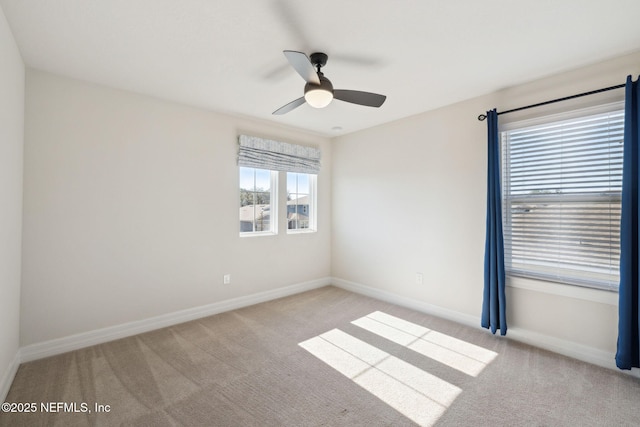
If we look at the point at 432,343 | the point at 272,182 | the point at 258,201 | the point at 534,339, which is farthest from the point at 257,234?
the point at 534,339

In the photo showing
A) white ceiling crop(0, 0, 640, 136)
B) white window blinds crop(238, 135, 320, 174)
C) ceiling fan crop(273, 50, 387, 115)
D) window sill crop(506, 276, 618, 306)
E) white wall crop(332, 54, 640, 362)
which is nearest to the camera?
white ceiling crop(0, 0, 640, 136)

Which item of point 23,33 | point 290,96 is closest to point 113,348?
point 23,33

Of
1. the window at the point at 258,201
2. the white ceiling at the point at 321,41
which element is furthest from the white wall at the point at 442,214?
the window at the point at 258,201

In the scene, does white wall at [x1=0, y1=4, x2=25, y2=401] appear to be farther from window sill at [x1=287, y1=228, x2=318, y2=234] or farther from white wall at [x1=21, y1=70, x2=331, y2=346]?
window sill at [x1=287, y1=228, x2=318, y2=234]

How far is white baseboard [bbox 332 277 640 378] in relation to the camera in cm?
239

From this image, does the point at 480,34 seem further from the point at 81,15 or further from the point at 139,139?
the point at 139,139

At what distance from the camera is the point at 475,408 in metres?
1.91

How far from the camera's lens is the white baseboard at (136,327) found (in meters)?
2.52

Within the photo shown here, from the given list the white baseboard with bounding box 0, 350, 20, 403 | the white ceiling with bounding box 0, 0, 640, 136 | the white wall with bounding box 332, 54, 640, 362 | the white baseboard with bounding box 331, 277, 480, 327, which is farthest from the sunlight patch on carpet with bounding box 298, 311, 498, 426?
the white ceiling with bounding box 0, 0, 640, 136

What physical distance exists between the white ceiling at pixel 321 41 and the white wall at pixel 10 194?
0.72 ft

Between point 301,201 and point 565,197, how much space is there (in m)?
3.26

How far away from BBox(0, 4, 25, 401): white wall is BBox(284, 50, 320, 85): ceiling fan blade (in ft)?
6.02

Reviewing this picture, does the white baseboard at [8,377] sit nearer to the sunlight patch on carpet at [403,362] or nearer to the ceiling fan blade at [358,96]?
the sunlight patch on carpet at [403,362]

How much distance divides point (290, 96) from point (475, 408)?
3.18m
